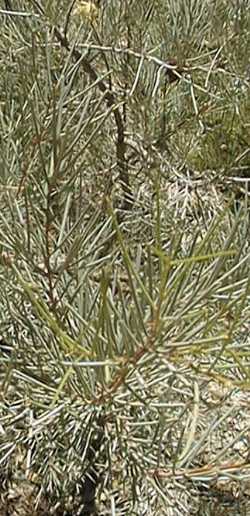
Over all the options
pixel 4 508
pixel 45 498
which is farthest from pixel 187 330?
pixel 4 508

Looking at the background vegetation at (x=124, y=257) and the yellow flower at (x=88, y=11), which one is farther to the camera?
the yellow flower at (x=88, y=11)

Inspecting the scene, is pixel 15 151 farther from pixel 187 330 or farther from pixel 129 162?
pixel 129 162

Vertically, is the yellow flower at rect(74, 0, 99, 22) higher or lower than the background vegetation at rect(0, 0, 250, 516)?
higher

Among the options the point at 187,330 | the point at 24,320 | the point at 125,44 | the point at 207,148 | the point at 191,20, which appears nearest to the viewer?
the point at 187,330

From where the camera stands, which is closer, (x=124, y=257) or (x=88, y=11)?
(x=124, y=257)

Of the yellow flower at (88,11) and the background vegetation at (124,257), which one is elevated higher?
the yellow flower at (88,11)

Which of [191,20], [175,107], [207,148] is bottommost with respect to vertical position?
[207,148]

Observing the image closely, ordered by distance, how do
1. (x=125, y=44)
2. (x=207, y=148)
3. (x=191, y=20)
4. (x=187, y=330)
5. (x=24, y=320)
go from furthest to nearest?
1. (x=207, y=148)
2. (x=125, y=44)
3. (x=191, y=20)
4. (x=24, y=320)
5. (x=187, y=330)

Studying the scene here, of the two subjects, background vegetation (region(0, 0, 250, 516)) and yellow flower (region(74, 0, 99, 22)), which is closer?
background vegetation (region(0, 0, 250, 516))
